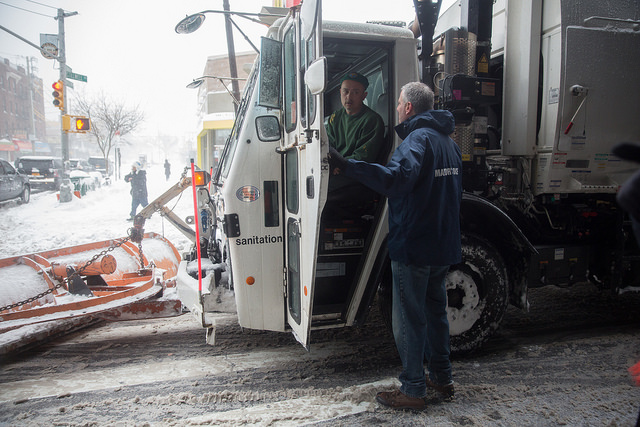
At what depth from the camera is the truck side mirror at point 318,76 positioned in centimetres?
227

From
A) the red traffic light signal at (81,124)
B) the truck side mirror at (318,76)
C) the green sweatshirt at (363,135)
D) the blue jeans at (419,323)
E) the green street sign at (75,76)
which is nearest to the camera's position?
the truck side mirror at (318,76)

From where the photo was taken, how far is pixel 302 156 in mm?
2832

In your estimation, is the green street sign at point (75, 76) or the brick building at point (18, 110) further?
the brick building at point (18, 110)

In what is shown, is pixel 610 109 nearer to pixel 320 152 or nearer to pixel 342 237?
pixel 342 237

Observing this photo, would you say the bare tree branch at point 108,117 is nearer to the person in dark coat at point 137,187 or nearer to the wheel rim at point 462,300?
the person in dark coat at point 137,187

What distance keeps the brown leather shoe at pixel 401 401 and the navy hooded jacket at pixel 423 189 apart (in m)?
0.94

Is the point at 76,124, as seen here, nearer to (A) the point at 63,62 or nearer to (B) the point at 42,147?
(A) the point at 63,62

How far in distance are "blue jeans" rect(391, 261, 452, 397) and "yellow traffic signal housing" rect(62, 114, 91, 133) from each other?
1261cm

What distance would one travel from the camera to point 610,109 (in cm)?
364

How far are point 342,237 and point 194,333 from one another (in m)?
1.89

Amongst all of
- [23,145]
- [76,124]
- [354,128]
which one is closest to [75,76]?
[76,124]

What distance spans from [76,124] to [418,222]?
12979 mm

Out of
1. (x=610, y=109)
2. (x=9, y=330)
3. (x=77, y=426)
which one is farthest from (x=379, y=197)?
(x=9, y=330)

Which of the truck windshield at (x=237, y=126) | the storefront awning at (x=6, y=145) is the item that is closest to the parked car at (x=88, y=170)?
the storefront awning at (x=6, y=145)
